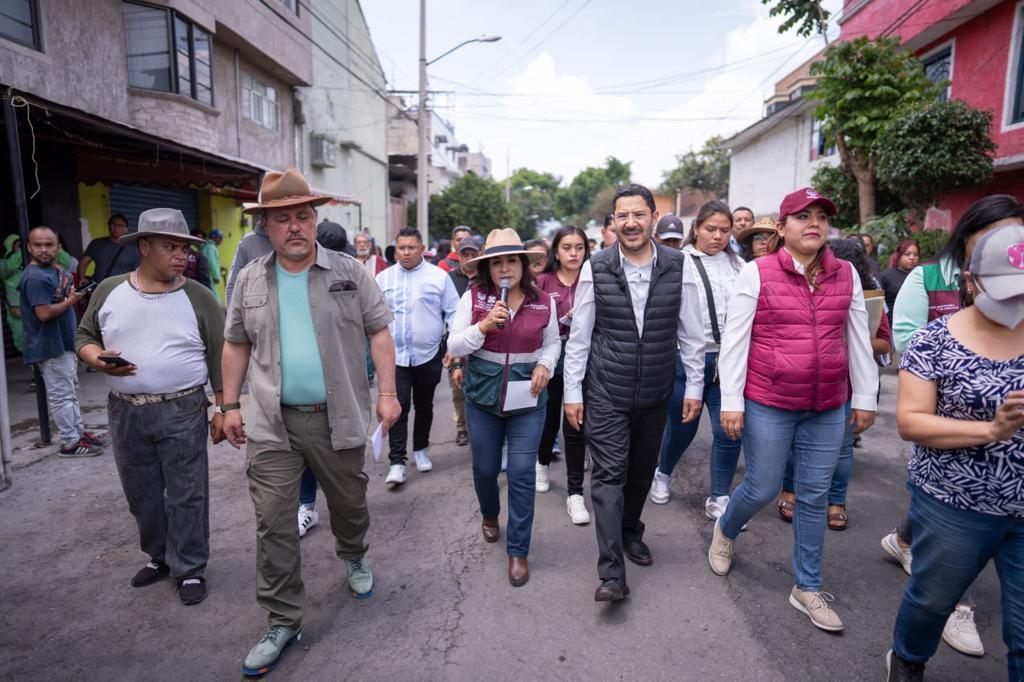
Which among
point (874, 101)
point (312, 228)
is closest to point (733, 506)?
point (312, 228)

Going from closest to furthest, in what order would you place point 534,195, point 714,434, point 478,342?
1. point 478,342
2. point 714,434
3. point 534,195

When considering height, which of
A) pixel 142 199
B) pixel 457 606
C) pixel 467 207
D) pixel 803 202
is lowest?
pixel 457 606

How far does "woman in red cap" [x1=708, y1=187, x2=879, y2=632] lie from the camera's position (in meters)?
2.98

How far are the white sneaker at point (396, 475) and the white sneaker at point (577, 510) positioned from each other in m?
1.38

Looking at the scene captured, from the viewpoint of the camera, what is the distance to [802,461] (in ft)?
10.2

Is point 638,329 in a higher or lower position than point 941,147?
lower

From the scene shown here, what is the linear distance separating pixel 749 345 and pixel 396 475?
2.96m

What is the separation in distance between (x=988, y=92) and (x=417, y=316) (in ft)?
42.1

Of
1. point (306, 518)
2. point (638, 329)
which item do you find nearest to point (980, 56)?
point (638, 329)

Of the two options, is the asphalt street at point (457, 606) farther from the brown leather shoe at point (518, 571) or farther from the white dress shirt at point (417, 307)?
the white dress shirt at point (417, 307)

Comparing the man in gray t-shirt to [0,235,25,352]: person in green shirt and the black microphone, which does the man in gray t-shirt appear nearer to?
[0,235,25,352]: person in green shirt

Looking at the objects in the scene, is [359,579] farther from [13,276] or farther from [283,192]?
[13,276]

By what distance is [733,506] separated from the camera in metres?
3.36

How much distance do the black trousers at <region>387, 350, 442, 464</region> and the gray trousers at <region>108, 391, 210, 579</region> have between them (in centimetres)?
168
